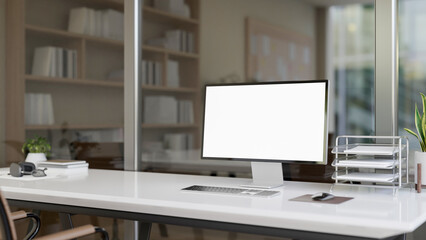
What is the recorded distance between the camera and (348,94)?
8.65ft

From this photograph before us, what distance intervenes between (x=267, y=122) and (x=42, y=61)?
1967 mm

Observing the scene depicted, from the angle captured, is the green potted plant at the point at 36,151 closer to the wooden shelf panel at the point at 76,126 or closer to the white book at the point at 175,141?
the wooden shelf panel at the point at 76,126

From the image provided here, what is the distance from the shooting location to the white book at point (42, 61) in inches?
143

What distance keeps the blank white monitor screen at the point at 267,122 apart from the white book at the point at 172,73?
2.27 ft

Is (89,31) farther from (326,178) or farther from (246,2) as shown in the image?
(326,178)

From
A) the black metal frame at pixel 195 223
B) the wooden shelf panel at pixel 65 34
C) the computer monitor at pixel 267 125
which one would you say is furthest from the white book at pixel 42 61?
the computer monitor at pixel 267 125

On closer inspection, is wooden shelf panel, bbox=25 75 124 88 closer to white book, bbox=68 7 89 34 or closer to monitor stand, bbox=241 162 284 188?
white book, bbox=68 7 89 34

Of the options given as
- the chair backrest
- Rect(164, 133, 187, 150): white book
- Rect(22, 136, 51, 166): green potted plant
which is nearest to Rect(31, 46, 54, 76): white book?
Rect(22, 136, 51, 166): green potted plant

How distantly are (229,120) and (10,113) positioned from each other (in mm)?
1994

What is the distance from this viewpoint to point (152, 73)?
326cm

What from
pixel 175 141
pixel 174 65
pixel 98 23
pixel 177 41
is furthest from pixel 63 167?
pixel 98 23

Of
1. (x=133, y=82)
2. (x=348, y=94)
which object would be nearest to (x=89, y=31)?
(x=133, y=82)

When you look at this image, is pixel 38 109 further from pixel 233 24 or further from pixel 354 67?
pixel 354 67

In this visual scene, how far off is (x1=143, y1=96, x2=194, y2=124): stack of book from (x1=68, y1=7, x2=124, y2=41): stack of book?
47cm
